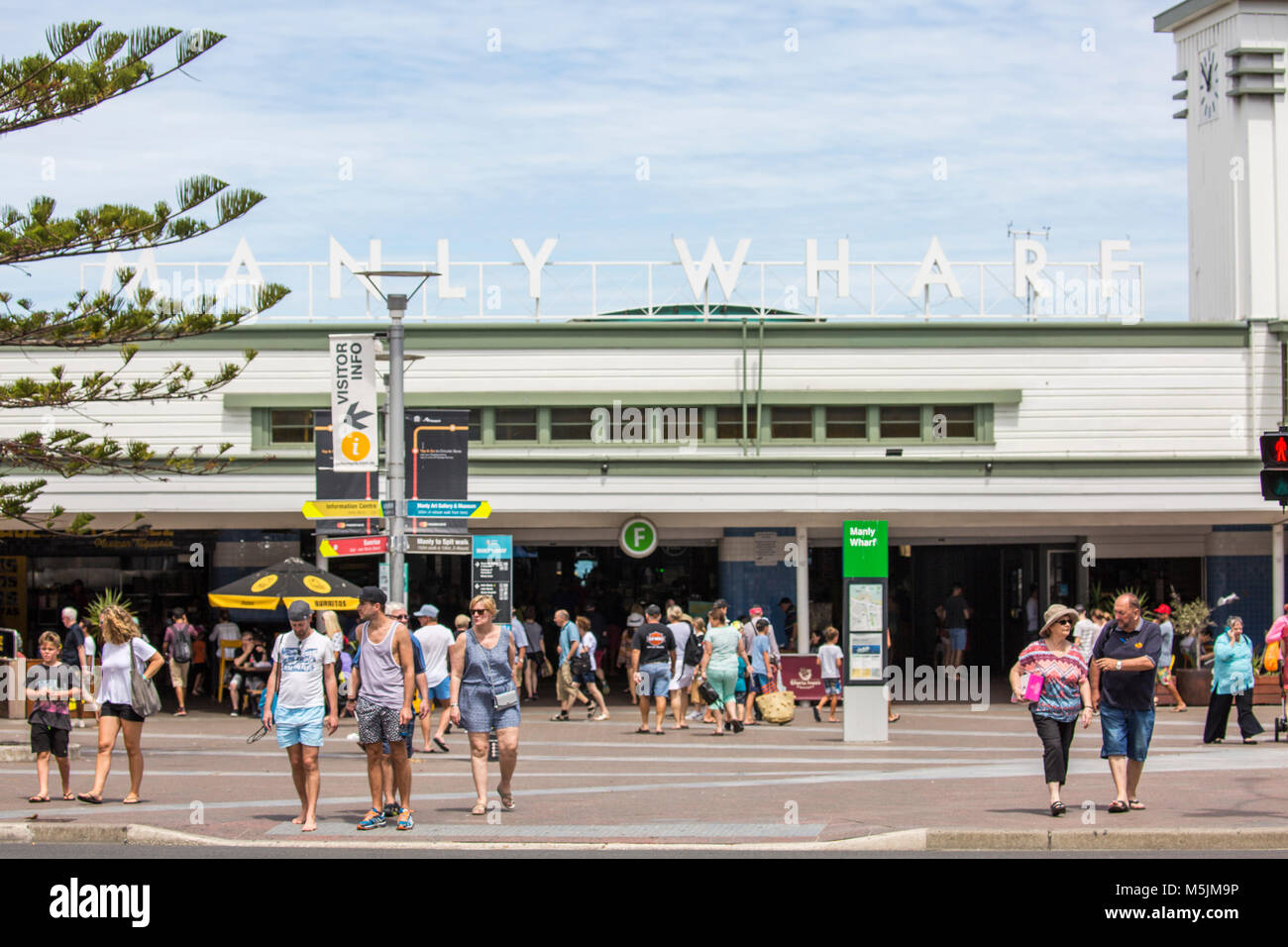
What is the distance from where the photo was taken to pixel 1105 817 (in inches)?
465

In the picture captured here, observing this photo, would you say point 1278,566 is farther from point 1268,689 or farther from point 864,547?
point 864,547

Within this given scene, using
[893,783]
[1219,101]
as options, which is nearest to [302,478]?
[893,783]

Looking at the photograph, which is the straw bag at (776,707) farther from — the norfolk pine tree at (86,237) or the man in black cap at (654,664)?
the norfolk pine tree at (86,237)

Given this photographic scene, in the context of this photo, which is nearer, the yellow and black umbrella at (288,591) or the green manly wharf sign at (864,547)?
the green manly wharf sign at (864,547)

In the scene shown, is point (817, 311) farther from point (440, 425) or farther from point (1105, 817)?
point (1105, 817)

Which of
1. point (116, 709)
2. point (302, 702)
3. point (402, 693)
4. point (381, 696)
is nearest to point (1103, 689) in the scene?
point (402, 693)

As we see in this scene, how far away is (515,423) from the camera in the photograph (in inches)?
1054

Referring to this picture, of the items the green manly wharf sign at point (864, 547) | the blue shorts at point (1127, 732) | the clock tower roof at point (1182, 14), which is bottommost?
the blue shorts at point (1127, 732)

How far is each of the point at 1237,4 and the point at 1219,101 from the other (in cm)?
184

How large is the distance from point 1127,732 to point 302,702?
670 cm

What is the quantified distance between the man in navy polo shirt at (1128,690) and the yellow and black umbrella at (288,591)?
1172 centimetres

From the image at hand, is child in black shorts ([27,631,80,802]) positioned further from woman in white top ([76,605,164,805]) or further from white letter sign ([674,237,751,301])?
white letter sign ([674,237,751,301])

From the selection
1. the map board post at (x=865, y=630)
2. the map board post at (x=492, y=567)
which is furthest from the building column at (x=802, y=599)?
the map board post at (x=492, y=567)

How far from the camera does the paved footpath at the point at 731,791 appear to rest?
438 inches
